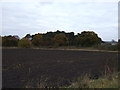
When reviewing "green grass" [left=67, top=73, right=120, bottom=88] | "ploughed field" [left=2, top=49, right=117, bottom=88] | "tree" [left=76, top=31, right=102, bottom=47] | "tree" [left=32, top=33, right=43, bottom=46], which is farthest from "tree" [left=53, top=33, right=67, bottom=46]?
"green grass" [left=67, top=73, right=120, bottom=88]

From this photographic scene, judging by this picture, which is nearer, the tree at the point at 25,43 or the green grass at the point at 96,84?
the green grass at the point at 96,84

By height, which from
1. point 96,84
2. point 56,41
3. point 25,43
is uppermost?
point 56,41

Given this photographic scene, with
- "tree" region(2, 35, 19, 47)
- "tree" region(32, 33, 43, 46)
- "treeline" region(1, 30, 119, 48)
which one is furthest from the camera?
"tree" region(32, 33, 43, 46)

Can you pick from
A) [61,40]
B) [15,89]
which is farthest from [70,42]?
[15,89]

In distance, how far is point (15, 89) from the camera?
9422 mm

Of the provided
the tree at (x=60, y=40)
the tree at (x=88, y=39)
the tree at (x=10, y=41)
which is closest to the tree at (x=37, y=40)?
the tree at (x=60, y=40)

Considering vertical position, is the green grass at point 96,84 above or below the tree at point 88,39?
below

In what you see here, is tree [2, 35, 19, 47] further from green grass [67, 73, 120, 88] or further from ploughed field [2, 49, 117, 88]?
green grass [67, 73, 120, 88]

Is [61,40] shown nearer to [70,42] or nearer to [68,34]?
[70,42]

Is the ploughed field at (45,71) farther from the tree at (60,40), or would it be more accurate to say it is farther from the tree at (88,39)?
the tree at (60,40)

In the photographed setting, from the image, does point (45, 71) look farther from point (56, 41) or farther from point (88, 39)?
point (56, 41)

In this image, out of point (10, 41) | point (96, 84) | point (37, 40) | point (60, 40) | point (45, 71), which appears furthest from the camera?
point (37, 40)

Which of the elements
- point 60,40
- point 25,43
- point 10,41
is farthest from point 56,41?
point 10,41

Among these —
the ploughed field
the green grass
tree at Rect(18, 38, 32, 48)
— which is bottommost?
the ploughed field
